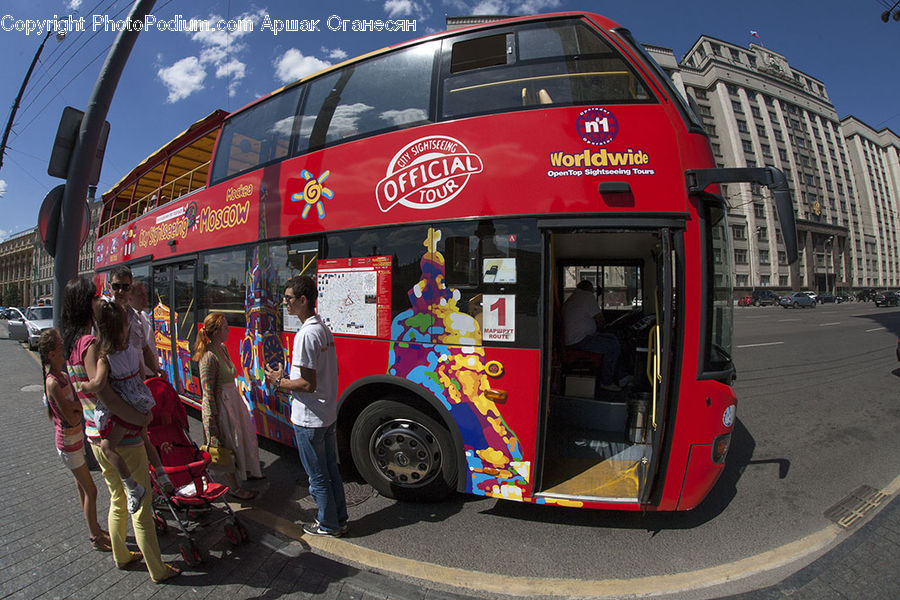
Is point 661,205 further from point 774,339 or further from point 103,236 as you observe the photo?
point 774,339

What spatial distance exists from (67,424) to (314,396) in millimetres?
1729

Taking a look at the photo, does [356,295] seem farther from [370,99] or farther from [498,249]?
[370,99]

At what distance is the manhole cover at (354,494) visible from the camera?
3.54m

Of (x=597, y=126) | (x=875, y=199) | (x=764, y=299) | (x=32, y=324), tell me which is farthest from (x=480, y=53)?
(x=875, y=199)

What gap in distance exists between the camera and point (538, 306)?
3031 millimetres

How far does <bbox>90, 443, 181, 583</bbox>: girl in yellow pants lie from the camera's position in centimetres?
247

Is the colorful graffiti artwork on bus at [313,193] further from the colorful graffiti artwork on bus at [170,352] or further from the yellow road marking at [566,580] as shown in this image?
the colorful graffiti artwork on bus at [170,352]

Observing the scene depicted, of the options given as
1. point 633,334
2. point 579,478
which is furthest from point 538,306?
point 633,334

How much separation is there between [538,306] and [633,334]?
3.24 m

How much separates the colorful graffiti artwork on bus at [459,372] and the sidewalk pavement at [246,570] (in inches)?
33.9

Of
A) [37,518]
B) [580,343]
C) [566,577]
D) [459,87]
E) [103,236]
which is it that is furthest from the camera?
[103,236]

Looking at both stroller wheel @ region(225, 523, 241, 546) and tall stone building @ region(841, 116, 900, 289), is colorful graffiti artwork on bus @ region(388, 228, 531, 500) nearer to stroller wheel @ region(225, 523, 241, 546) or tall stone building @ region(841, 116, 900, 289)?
stroller wheel @ region(225, 523, 241, 546)

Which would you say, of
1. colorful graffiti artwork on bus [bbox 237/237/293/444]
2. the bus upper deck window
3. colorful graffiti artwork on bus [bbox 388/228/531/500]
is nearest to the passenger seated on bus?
colorful graffiti artwork on bus [bbox 388/228/531/500]

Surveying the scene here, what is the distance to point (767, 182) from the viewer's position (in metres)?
2.80
